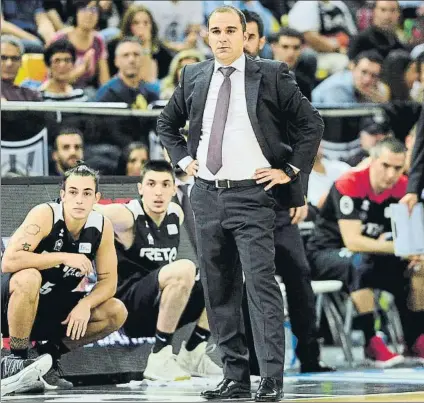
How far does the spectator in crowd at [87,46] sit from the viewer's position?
12.2 meters

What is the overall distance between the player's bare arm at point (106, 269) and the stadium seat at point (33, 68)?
4014 mm

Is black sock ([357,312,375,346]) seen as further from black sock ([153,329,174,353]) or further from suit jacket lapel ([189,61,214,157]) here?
suit jacket lapel ([189,61,214,157])

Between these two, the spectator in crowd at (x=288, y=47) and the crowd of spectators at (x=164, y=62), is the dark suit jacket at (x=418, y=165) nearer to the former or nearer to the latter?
the crowd of spectators at (x=164, y=62)

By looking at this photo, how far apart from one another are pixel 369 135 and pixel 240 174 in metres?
4.77

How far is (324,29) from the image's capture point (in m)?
14.4

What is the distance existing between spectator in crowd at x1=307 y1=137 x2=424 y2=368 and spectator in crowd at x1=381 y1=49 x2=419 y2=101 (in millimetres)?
2930

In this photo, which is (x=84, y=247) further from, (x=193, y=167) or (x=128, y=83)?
(x=128, y=83)

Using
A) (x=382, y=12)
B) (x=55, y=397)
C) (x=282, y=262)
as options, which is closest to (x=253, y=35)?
(x=282, y=262)

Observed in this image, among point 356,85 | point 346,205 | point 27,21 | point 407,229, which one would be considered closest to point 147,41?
point 27,21

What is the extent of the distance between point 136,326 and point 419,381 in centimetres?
189

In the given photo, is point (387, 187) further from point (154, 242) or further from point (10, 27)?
point (10, 27)

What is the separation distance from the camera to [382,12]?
1445 centimetres

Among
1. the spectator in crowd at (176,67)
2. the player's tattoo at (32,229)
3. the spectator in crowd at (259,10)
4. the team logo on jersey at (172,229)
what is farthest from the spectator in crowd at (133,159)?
the spectator in crowd at (259,10)

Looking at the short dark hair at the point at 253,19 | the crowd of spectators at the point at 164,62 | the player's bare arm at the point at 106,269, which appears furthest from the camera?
the crowd of spectators at the point at 164,62
